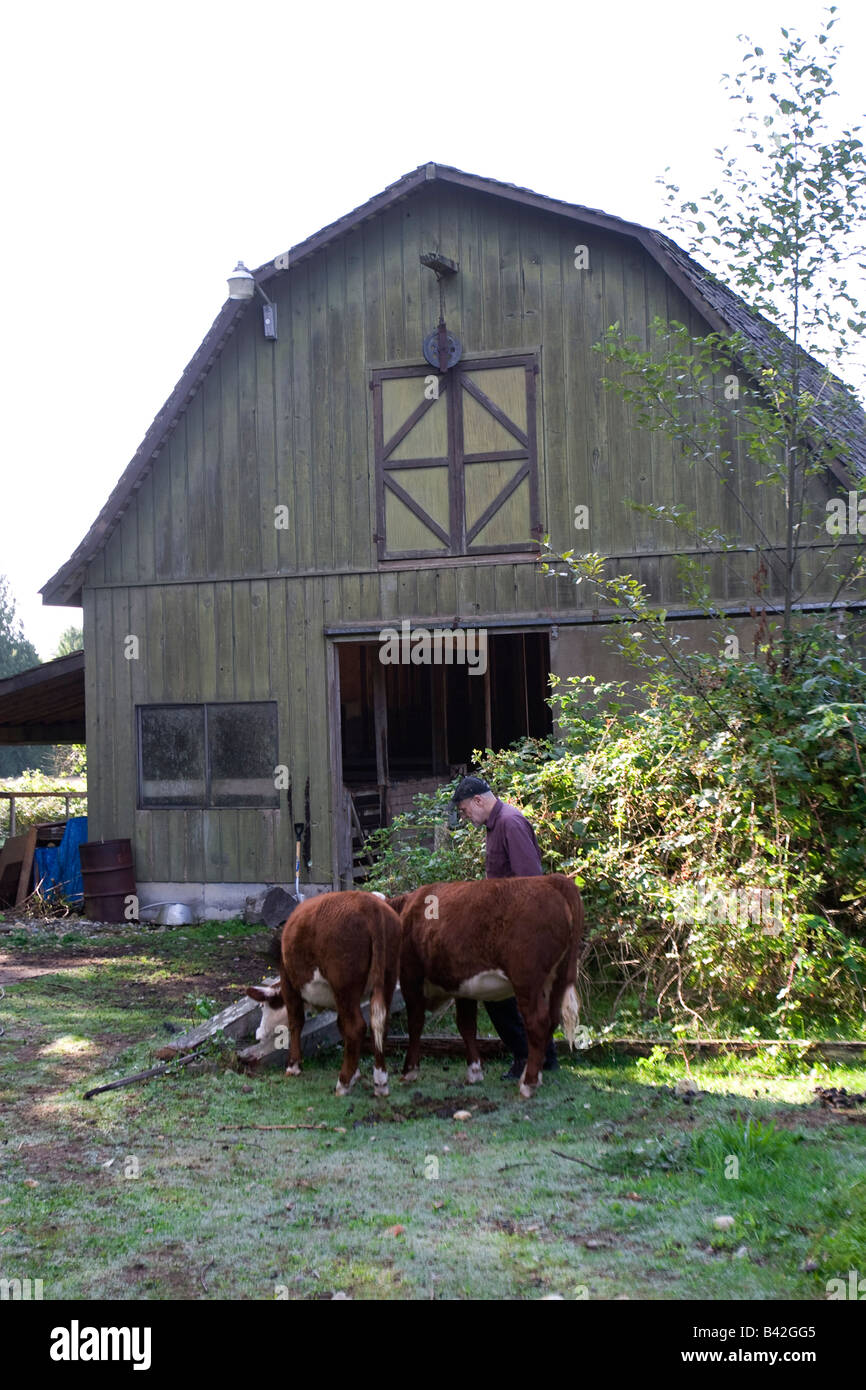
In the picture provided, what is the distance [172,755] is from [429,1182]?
35.1ft

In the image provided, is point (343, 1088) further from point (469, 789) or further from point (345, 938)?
point (469, 789)

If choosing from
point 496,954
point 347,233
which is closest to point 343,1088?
point 496,954

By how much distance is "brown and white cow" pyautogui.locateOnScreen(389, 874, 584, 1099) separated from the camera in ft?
23.5

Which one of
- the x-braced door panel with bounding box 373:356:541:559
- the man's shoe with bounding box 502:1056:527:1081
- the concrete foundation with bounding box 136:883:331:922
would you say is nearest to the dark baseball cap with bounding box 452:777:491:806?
the man's shoe with bounding box 502:1056:527:1081

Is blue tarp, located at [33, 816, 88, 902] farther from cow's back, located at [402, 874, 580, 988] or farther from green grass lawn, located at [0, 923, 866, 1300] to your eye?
cow's back, located at [402, 874, 580, 988]

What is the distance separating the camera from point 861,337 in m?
9.53

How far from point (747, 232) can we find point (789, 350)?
1.07m

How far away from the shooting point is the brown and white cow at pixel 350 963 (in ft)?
24.1

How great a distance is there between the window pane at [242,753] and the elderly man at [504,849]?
7.46 meters

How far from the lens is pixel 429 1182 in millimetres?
5727

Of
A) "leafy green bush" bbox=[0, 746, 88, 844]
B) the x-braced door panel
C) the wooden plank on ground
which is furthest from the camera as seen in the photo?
"leafy green bush" bbox=[0, 746, 88, 844]

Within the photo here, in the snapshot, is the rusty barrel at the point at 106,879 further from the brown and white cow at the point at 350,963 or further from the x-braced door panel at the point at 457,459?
the brown and white cow at the point at 350,963

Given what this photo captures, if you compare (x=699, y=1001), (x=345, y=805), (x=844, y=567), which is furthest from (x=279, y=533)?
(x=699, y=1001)

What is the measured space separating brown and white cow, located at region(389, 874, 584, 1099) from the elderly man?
22 centimetres
